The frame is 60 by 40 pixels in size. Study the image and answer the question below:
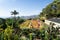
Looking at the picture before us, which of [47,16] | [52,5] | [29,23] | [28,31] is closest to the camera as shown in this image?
[28,31]

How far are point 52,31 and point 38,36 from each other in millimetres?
6978

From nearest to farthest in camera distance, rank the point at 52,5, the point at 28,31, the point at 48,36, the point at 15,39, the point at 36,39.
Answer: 1. the point at 15,39
2. the point at 48,36
3. the point at 36,39
4. the point at 28,31
5. the point at 52,5

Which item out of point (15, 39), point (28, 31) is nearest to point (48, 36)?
point (15, 39)

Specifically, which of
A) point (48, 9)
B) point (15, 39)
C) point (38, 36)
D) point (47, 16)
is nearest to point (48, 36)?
point (15, 39)

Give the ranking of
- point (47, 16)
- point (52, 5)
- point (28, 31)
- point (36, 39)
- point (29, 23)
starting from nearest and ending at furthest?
point (36, 39) < point (28, 31) < point (29, 23) < point (47, 16) < point (52, 5)

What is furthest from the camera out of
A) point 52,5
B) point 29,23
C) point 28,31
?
point 52,5

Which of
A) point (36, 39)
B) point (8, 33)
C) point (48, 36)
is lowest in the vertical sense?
point (36, 39)

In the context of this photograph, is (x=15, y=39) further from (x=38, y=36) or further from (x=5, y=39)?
(x=38, y=36)

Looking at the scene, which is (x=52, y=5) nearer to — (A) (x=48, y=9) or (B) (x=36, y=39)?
(A) (x=48, y=9)

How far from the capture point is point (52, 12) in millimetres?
45188

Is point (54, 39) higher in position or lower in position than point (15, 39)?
lower

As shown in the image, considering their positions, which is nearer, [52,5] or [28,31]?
[28,31]

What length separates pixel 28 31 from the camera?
91.9 feet

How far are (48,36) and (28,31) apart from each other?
1078cm
